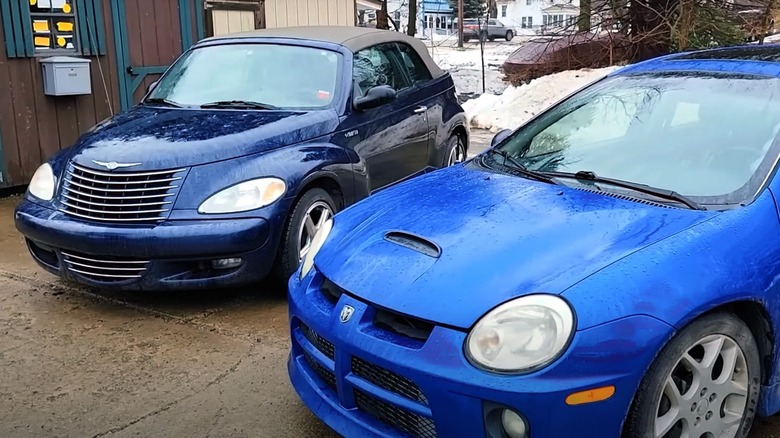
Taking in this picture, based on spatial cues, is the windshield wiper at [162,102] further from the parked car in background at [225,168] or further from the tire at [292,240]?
the tire at [292,240]

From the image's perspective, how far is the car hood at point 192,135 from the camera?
4461 mm

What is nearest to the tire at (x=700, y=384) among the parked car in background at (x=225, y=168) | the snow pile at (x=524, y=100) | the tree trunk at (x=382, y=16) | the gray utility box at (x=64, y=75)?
the parked car in background at (x=225, y=168)

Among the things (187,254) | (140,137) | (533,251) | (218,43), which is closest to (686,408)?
(533,251)

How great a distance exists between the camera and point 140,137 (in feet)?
15.5

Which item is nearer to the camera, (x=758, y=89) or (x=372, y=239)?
(x=372, y=239)

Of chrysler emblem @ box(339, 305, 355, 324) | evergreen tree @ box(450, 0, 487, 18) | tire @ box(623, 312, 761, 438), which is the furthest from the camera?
evergreen tree @ box(450, 0, 487, 18)

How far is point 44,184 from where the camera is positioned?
187 inches

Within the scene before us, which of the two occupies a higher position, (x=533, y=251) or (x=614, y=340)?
(x=533, y=251)

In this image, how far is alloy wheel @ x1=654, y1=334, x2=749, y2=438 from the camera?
8.42ft

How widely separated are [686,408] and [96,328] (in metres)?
3.22

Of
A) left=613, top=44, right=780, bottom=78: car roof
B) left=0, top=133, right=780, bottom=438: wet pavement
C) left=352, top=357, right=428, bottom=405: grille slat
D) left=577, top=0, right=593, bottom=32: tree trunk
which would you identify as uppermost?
left=577, top=0, right=593, bottom=32: tree trunk

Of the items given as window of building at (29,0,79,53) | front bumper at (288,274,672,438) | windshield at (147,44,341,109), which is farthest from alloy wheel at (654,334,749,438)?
window of building at (29,0,79,53)

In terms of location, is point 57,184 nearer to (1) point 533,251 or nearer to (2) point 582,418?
(1) point 533,251

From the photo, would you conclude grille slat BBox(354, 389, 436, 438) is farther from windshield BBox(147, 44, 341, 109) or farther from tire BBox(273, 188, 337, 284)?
windshield BBox(147, 44, 341, 109)
